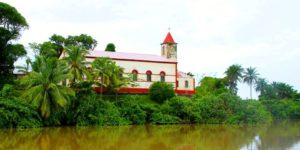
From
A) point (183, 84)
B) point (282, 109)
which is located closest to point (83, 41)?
point (183, 84)

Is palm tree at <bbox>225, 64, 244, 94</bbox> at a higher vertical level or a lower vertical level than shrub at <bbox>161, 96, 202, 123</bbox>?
higher

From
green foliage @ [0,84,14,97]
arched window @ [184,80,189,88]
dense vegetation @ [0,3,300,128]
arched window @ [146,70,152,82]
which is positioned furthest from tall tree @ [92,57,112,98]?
arched window @ [184,80,189,88]

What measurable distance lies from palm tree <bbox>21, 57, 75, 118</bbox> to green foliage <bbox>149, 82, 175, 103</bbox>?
370 inches

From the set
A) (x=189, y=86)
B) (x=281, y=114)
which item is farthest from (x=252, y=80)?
(x=189, y=86)

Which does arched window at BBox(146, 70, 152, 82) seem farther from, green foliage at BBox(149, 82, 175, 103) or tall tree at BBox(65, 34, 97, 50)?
tall tree at BBox(65, 34, 97, 50)

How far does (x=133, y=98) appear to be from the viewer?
38.9 m

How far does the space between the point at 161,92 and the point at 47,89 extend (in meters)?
11.7

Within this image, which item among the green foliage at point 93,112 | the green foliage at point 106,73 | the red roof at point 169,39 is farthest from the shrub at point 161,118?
the red roof at point 169,39

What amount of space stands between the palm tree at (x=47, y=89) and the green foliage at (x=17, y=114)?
0.63 meters

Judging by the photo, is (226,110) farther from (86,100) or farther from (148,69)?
(86,100)

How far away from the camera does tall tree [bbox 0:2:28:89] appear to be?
37188mm

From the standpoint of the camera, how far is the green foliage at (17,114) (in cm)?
3123

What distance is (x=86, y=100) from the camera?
35312 mm

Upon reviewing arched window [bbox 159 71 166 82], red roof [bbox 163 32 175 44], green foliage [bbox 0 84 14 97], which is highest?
red roof [bbox 163 32 175 44]
